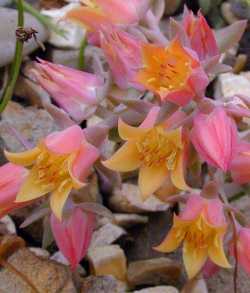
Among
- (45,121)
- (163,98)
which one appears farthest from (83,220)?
(45,121)

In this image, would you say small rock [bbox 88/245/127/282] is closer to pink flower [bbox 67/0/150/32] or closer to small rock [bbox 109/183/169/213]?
small rock [bbox 109/183/169/213]

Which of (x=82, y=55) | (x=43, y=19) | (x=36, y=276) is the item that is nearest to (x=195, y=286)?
(x=36, y=276)

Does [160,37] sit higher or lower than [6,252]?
higher

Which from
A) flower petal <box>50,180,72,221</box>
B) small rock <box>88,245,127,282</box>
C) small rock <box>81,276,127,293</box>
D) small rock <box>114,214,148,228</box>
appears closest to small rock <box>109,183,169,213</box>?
small rock <box>114,214,148,228</box>

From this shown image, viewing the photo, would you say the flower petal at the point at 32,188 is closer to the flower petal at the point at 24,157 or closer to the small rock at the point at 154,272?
the flower petal at the point at 24,157

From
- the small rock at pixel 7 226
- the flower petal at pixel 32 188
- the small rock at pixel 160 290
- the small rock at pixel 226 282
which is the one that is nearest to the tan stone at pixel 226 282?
the small rock at pixel 226 282

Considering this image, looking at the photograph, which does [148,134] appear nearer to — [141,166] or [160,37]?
[141,166]
